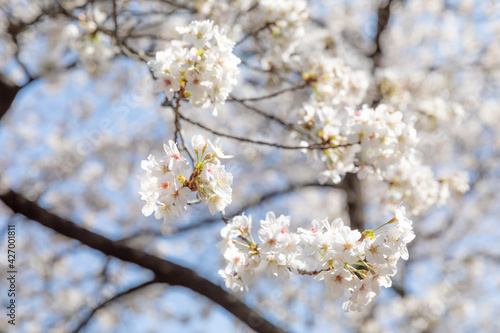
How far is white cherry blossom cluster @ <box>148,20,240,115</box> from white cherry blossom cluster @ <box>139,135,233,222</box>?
395mm

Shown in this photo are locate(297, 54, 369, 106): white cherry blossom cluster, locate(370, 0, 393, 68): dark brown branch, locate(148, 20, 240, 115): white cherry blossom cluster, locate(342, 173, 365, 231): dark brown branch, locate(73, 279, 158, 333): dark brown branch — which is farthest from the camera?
locate(370, 0, 393, 68): dark brown branch

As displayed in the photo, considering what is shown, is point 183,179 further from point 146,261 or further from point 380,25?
point 380,25

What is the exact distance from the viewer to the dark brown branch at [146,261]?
3.04 m

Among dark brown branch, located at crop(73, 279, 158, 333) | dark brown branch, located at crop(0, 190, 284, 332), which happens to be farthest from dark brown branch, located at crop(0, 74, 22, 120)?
dark brown branch, located at crop(73, 279, 158, 333)

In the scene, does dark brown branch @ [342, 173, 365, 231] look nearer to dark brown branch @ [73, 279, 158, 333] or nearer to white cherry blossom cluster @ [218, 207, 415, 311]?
dark brown branch @ [73, 279, 158, 333]

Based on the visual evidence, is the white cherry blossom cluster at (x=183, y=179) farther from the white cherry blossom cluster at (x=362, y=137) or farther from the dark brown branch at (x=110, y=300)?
the dark brown branch at (x=110, y=300)

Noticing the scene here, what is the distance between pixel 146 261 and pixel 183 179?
178cm

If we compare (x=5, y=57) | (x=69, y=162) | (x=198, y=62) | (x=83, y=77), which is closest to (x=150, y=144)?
(x=69, y=162)

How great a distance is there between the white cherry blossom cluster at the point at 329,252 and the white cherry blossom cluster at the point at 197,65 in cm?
63

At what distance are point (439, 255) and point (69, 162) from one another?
649cm

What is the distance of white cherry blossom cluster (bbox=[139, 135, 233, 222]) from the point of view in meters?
1.55

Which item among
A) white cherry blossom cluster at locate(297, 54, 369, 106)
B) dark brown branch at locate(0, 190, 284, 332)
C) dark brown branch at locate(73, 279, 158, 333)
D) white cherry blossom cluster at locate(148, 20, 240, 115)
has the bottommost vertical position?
dark brown branch at locate(73, 279, 158, 333)

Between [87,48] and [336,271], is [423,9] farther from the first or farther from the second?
[336,271]

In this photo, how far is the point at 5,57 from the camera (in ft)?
20.1
